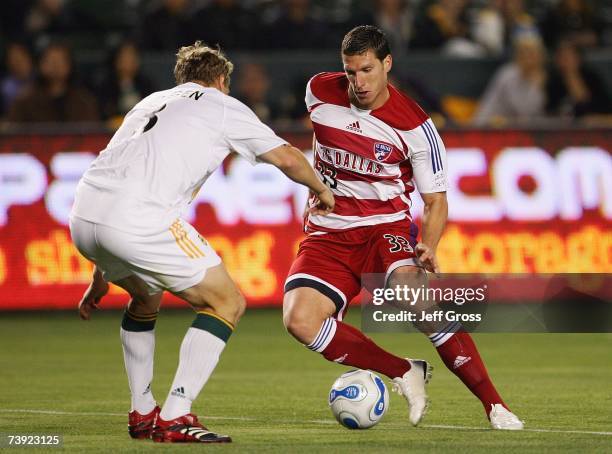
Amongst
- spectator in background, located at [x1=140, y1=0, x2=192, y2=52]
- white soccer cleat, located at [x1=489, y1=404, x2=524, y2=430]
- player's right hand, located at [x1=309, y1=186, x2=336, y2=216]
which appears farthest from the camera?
spectator in background, located at [x1=140, y1=0, x2=192, y2=52]

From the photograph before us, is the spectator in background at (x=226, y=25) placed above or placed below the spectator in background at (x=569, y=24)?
below

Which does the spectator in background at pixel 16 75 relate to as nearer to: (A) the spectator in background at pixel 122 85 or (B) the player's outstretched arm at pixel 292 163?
(A) the spectator in background at pixel 122 85

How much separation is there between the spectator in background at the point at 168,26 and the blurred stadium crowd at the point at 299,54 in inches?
0.5

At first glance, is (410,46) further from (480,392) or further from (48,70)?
(480,392)

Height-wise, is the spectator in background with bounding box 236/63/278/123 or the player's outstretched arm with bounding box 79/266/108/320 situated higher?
the player's outstretched arm with bounding box 79/266/108/320

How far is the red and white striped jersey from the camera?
8.32m

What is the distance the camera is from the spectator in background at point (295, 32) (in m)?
17.5

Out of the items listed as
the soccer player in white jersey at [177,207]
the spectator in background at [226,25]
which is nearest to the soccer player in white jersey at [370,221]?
the soccer player in white jersey at [177,207]

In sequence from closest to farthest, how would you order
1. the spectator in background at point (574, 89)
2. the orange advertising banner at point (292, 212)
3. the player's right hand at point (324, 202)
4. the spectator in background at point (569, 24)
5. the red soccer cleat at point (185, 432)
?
1. the red soccer cleat at point (185, 432)
2. the player's right hand at point (324, 202)
3. the orange advertising banner at point (292, 212)
4. the spectator in background at point (574, 89)
5. the spectator in background at point (569, 24)

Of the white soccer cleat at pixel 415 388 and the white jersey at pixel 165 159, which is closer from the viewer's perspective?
the white jersey at pixel 165 159

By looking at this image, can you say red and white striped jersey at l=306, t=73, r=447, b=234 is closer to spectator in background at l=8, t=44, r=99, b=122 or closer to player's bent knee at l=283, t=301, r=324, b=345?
player's bent knee at l=283, t=301, r=324, b=345

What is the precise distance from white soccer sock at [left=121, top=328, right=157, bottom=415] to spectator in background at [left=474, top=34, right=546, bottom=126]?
29.6ft

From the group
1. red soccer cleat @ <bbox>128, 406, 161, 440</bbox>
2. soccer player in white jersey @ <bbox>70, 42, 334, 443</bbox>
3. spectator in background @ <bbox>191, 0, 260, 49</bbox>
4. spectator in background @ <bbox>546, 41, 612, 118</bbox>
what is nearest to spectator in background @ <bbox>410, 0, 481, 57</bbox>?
spectator in background @ <bbox>546, 41, 612, 118</bbox>

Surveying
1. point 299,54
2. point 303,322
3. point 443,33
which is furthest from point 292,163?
point 443,33
